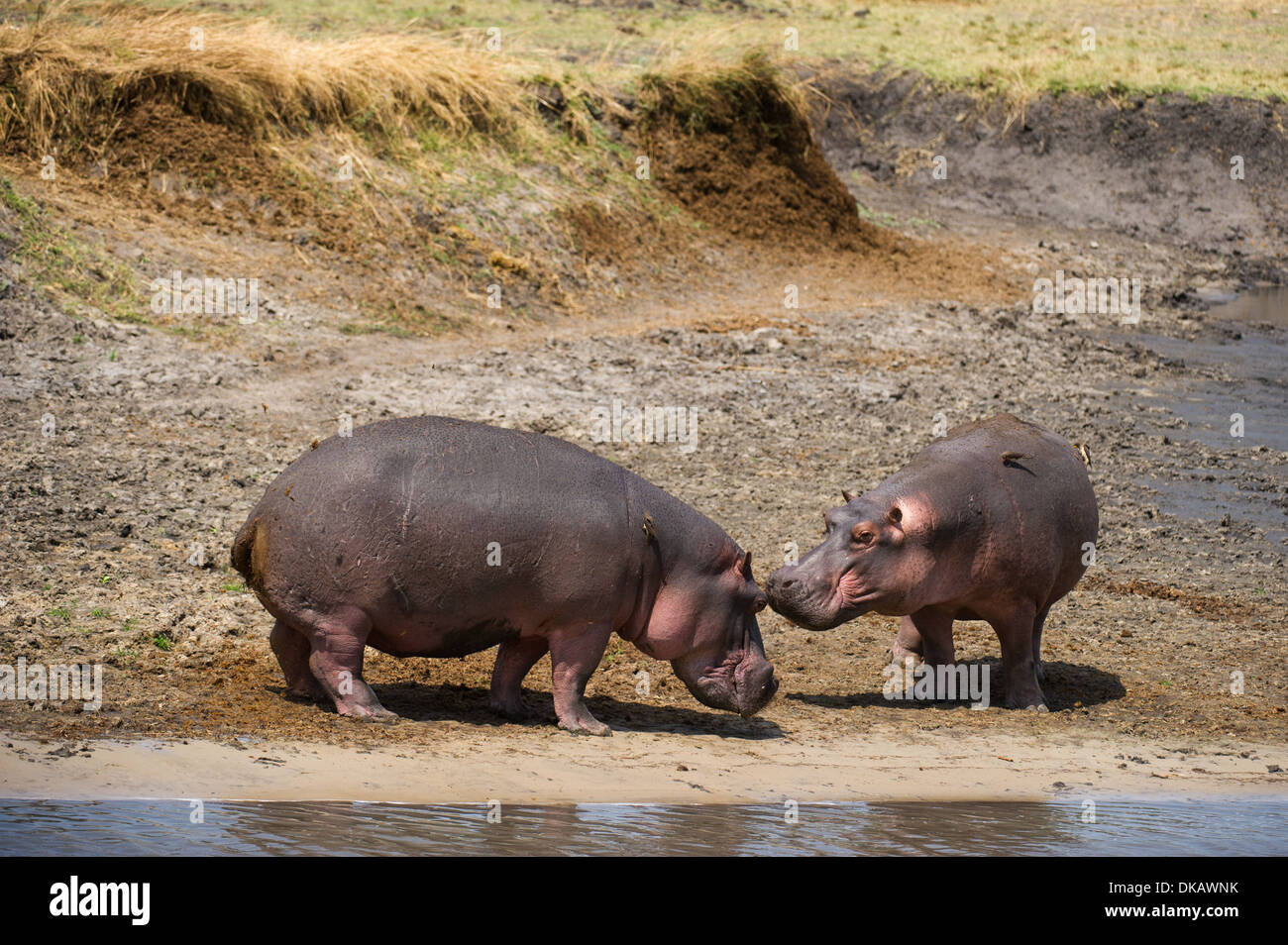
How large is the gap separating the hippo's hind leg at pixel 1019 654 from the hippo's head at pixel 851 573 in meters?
0.68

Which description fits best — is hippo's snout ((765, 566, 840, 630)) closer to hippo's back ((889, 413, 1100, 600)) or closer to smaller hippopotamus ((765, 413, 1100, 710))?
smaller hippopotamus ((765, 413, 1100, 710))

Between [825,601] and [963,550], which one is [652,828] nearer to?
[825,601]

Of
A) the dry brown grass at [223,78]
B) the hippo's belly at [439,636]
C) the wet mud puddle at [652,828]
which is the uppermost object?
the dry brown grass at [223,78]

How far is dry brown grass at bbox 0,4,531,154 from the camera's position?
17.0 m

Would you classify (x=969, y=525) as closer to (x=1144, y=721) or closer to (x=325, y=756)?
(x=1144, y=721)

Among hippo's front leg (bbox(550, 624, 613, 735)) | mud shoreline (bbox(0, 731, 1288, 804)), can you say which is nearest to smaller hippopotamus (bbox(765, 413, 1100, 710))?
mud shoreline (bbox(0, 731, 1288, 804))

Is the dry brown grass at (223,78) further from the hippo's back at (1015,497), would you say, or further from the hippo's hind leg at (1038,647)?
the hippo's hind leg at (1038,647)

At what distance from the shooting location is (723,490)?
12.3 meters

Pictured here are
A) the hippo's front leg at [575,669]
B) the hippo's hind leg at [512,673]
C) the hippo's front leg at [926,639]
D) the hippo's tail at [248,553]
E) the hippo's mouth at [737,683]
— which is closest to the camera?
the hippo's tail at [248,553]

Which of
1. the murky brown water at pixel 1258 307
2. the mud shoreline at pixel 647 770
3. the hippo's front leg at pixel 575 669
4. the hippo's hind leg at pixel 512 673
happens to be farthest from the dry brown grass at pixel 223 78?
the mud shoreline at pixel 647 770

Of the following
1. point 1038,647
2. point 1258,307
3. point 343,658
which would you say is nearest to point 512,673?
point 343,658

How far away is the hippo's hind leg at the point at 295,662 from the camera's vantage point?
7.35 m
